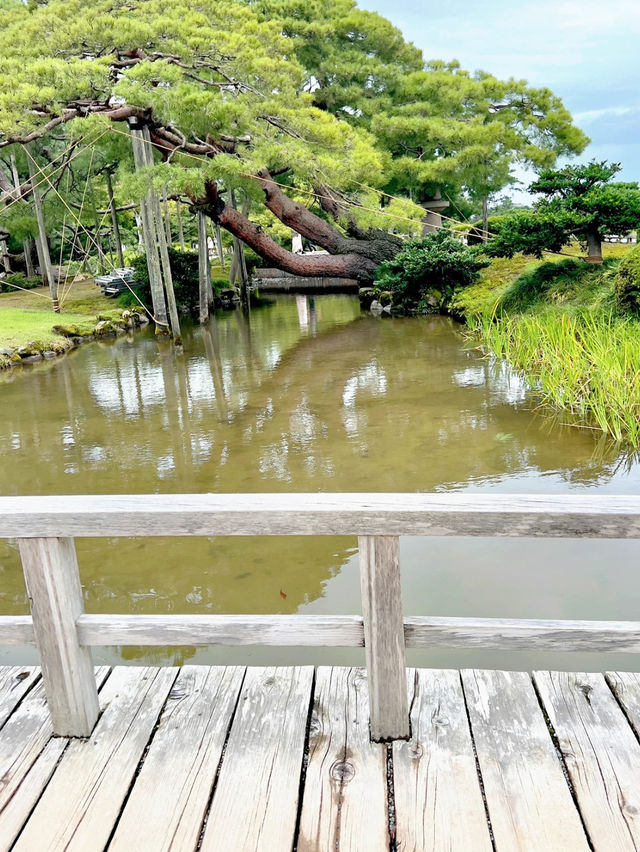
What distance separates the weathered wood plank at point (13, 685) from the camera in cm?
176

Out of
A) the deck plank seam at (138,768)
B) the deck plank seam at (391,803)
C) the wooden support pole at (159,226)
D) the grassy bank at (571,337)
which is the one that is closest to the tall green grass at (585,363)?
the grassy bank at (571,337)

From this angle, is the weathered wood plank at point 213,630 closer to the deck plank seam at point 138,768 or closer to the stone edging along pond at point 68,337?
the deck plank seam at point 138,768

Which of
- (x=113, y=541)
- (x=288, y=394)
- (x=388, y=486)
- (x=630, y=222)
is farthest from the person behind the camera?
(x=630, y=222)

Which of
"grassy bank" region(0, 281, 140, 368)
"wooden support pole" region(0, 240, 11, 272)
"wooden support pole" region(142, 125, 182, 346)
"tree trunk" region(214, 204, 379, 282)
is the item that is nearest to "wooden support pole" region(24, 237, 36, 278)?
"wooden support pole" region(0, 240, 11, 272)

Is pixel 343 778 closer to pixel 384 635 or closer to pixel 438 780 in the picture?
pixel 438 780

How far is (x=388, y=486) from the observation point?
13.4ft

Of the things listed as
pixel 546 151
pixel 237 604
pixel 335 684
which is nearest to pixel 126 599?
pixel 237 604

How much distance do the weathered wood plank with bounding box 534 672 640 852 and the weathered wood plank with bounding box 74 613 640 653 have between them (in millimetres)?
213

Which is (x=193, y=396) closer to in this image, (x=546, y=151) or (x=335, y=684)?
(x=335, y=684)

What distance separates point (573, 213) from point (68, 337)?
24.4 ft

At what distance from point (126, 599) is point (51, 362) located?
678 centimetres

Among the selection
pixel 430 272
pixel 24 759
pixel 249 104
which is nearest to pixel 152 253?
pixel 249 104

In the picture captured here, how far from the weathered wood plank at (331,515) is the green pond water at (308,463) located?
125cm

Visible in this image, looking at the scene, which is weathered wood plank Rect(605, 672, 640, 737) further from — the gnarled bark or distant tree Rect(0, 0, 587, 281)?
the gnarled bark
